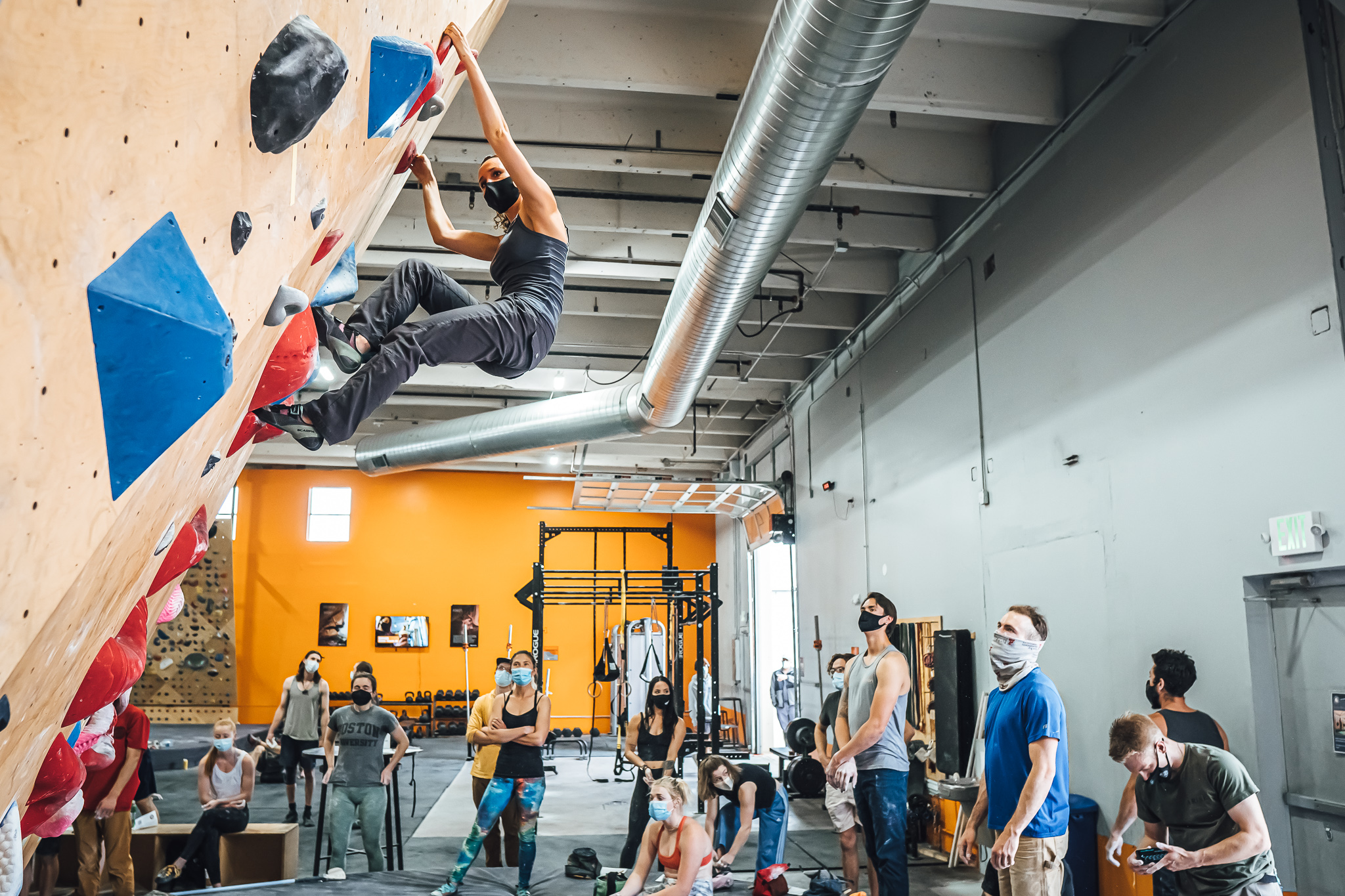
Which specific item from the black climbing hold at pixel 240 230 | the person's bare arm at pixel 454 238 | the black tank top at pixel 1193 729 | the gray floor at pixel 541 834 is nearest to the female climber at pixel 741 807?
the gray floor at pixel 541 834

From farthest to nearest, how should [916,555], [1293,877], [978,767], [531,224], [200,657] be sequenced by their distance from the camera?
1. [200,657]
2. [916,555]
3. [978,767]
4. [1293,877]
5. [531,224]

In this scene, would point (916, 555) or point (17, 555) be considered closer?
point (17, 555)

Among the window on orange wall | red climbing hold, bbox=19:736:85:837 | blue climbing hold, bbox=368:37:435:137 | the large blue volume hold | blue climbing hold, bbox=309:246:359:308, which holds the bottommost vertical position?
red climbing hold, bbox=19:736:85:837

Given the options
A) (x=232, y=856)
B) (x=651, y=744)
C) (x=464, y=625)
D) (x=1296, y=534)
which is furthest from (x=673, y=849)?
(x=464, y=625)

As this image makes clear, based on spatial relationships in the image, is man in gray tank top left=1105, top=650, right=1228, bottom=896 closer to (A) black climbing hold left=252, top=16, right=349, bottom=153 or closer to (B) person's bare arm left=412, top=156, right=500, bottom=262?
(B) person's bare arm left=412, top=156, right=500, bottom=262

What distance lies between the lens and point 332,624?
15.1 m

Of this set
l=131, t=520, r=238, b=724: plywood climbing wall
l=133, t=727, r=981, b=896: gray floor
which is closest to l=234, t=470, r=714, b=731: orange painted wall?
l=131, t=520, r=238, b=724: plywood climbing wall

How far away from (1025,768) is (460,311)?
232 centimetres

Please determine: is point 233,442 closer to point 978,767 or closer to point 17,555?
point 17,555

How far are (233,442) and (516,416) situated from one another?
6383 millimetres

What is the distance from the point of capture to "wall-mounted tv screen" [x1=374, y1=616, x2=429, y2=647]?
595 inches

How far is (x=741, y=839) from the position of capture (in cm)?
504

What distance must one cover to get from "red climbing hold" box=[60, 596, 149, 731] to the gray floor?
10.2 ft

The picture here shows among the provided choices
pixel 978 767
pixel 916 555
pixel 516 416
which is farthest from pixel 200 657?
pixel 978 767
